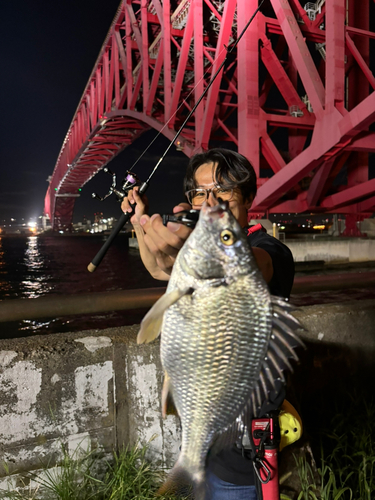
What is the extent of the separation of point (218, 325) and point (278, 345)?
243 millimetres

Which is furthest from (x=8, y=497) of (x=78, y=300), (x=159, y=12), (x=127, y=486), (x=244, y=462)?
(x=159, y=12)

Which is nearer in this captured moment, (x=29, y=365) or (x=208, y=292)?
(x=208, y=292)

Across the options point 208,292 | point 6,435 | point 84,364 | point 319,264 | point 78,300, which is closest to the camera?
point 208,292

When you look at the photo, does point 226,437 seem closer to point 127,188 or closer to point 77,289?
point 127,188

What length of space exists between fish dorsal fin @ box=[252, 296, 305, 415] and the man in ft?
1.17

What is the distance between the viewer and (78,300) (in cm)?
250

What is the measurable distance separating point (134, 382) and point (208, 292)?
4.89 ft

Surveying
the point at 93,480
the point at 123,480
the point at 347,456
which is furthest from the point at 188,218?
the point at 347,456

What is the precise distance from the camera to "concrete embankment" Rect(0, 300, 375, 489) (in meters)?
1.92

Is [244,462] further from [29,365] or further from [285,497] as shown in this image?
[29,365]

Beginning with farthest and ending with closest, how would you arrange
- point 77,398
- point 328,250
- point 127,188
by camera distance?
point 328,250
point 127,188
point 77,398

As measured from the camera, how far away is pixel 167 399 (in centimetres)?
111

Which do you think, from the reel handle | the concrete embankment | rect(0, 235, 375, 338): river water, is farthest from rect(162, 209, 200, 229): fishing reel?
rect(0, 235, 375, 338): river water

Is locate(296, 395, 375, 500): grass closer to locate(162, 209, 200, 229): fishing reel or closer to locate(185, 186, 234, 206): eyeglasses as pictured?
locate(185, 186, 234, 206): eyeglasses
